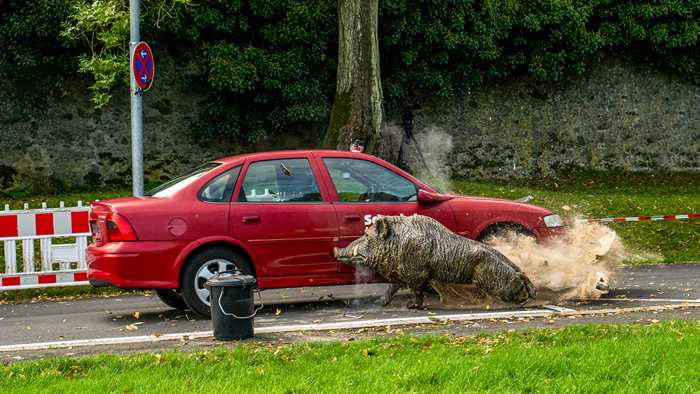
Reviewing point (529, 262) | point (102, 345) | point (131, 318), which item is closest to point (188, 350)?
point (102, 345)

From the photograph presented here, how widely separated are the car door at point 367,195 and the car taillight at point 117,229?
2198 millimetres

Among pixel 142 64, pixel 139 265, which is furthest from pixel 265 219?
pixel 142 64

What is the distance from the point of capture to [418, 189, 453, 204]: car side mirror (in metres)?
11.4

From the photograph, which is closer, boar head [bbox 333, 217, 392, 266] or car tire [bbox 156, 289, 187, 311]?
boar head [bbox 333, 217, 392, 266]

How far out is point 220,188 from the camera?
10836 millimetres

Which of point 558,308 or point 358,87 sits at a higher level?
point 358,87

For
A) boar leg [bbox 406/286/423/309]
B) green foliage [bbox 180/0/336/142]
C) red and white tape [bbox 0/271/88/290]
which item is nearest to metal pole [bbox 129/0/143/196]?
red and white tape [bbox 0/271/88/290]

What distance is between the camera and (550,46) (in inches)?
1052

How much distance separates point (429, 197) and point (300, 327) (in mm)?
2529

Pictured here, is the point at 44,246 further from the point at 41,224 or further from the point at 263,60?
the point at 263,60

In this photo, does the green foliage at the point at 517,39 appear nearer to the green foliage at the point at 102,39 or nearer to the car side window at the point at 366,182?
the green foliage at the point at 102,39

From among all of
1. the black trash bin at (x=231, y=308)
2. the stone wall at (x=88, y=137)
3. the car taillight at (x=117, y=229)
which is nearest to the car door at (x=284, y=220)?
the car taillight at (x=117, y=229)

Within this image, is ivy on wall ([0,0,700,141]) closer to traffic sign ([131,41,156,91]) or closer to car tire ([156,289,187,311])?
traffic sign ([131,41,156,91])

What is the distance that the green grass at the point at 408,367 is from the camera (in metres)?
6.86
